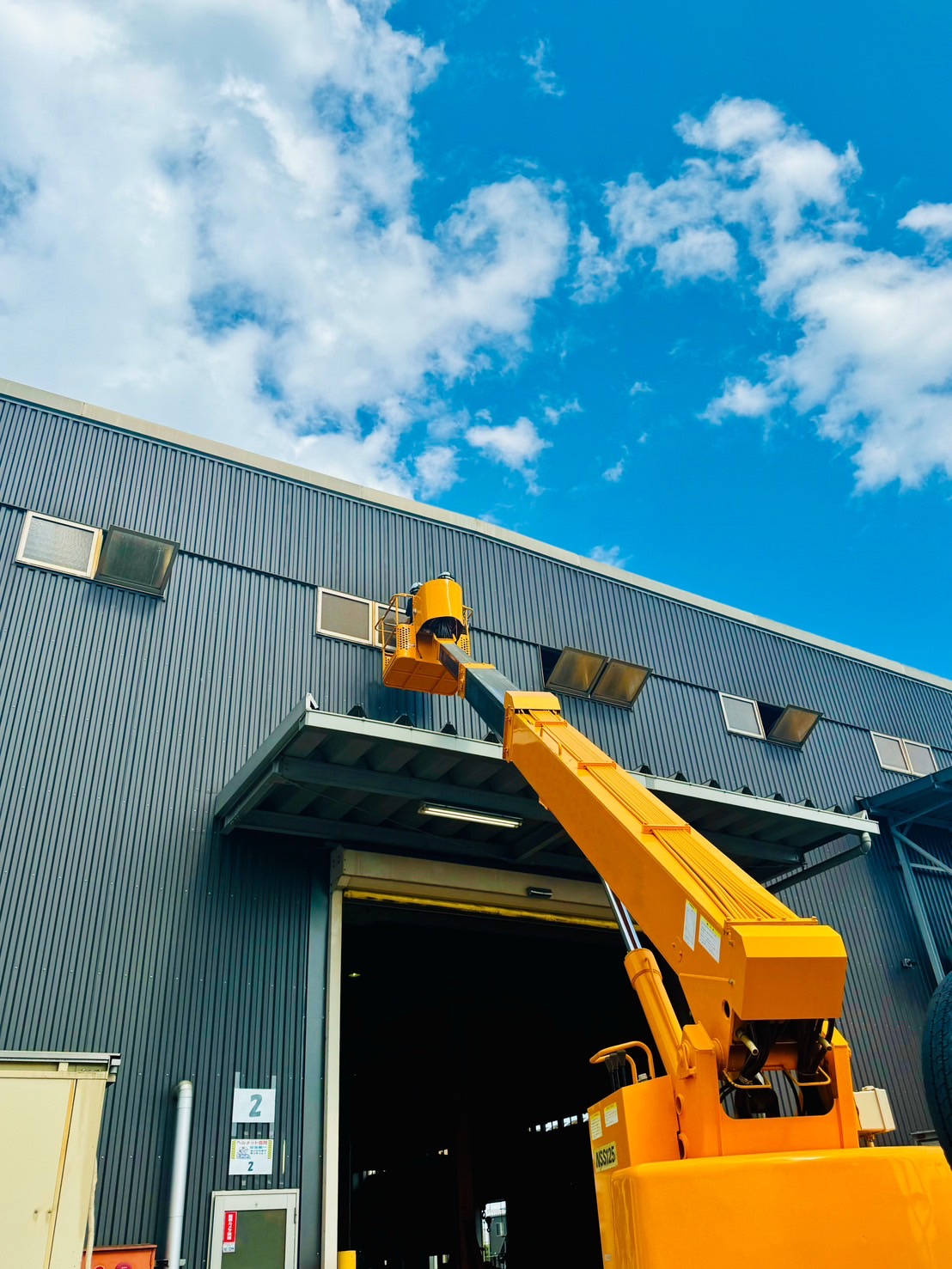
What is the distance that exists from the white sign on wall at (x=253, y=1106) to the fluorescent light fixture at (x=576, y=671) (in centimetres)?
935

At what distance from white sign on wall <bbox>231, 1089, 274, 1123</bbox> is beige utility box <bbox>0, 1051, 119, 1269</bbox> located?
422 cm

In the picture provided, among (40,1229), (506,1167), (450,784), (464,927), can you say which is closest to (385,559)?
(450,784)

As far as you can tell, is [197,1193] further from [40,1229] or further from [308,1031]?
[40,1229]

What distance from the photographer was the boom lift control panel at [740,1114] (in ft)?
16.8

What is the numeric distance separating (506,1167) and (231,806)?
27.1 meters

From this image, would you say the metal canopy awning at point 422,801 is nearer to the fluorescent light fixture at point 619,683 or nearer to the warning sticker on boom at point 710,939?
the fluorescent light fixture at point 619,683

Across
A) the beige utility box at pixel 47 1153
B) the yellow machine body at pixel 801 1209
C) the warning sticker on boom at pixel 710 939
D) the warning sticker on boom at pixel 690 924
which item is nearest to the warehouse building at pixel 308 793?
the beige utility box at pixel 47 1153

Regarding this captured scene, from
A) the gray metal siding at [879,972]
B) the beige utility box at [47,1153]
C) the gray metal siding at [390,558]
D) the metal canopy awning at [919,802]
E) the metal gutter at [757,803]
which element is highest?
the gray metal siding at [390,558]

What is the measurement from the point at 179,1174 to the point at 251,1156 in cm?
102

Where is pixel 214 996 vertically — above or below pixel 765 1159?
above

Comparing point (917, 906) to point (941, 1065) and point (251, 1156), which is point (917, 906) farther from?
point (251, 1156)

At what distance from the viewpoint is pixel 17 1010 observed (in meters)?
11.8

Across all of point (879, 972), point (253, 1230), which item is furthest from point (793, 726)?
point (253, 1230)

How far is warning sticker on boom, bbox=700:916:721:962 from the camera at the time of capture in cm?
595
